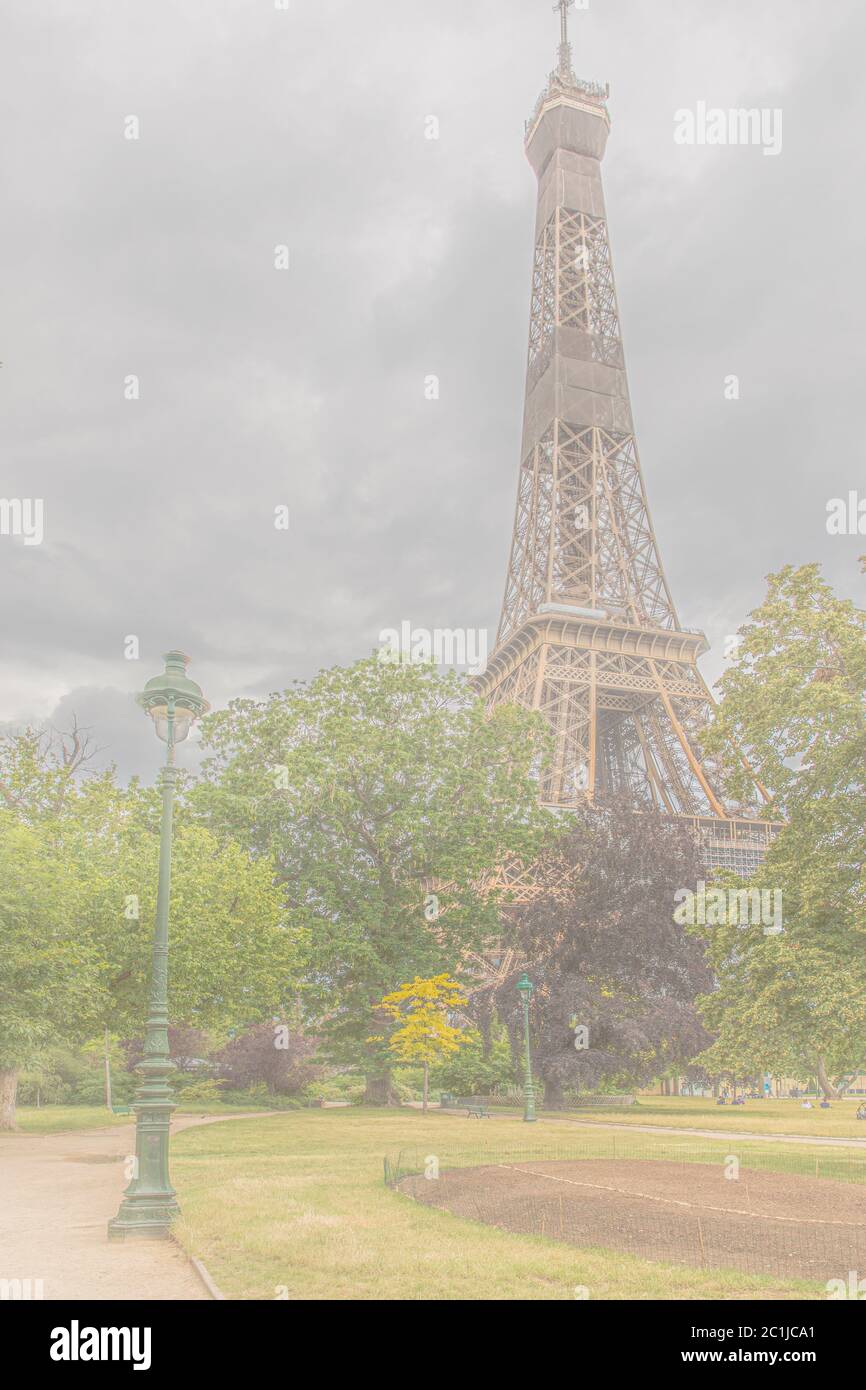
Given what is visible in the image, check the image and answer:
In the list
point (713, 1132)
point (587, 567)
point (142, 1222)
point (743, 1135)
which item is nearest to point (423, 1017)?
point (713, 1132)

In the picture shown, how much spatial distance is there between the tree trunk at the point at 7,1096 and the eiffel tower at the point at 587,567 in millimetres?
26454

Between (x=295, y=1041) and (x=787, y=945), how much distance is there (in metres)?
30.2

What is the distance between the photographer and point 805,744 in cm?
1884

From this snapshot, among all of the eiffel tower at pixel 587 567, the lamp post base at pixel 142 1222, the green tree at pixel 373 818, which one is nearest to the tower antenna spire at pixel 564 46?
the eiffel tower at pixel 587 567

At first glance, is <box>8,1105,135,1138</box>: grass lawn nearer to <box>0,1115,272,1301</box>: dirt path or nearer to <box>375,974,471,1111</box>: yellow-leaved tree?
<box>0,1115,272,1301</box>: dirt path

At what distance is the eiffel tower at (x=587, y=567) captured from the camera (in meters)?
57.5

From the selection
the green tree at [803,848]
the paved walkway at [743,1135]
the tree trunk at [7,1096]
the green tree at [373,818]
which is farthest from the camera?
the green tree at [373,818]

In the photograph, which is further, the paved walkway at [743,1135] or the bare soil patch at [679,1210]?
the paved walkway at [743,1135]

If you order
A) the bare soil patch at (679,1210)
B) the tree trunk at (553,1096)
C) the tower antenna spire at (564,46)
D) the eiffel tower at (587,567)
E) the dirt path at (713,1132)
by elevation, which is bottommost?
the tree trunk at (553,1096)

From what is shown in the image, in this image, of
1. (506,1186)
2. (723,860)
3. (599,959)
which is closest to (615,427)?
(723,860)

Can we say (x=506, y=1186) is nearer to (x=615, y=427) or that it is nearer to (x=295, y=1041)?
(x=295, y=1041)

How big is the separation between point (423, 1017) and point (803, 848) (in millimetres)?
18824

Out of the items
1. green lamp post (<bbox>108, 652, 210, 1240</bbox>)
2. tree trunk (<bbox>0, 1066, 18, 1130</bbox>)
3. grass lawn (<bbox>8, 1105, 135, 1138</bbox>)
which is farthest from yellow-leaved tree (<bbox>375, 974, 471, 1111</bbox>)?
green lamp post (<bbox>108, 652, 210, 1240</bbox>)

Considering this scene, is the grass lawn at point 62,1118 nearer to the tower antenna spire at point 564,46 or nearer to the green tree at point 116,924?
the green tree at point 116,924
